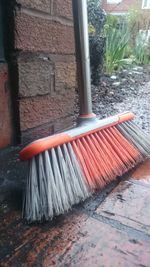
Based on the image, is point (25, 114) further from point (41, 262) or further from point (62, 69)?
point (41, 262)

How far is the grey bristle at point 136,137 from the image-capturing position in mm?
920

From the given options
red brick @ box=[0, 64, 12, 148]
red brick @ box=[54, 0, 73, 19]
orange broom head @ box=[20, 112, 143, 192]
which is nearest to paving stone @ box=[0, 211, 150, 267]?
orange broom head @ box=[20, 112, 143, 192]

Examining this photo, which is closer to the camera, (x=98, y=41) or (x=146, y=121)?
(x=146, y=121)

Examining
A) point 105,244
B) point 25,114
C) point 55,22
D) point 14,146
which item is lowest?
point 105,244

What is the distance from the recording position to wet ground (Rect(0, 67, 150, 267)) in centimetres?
50

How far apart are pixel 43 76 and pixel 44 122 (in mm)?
155

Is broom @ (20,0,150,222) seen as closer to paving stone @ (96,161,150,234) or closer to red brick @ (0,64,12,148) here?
paving stone @ (96,161,150,234)

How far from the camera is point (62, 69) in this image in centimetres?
97

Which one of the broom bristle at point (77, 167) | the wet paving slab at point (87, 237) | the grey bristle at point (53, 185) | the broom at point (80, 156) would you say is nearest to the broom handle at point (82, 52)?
the broom at point (80, 156)

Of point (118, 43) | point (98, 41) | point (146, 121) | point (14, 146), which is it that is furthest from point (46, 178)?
point (118, 43)

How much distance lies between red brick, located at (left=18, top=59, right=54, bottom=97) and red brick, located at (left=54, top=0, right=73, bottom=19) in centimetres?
17

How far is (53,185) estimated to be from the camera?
64cm

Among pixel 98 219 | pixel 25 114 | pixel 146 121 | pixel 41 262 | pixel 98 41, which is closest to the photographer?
pixel 41 262

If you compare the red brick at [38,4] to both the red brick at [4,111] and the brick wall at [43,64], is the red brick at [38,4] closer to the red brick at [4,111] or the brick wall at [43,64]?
the brick wall at [43,64]
